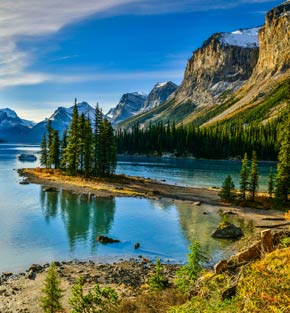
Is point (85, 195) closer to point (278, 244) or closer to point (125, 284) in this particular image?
point (125, 284)

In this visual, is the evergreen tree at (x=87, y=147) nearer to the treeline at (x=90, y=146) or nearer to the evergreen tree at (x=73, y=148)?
the treeline at (x=90, y=146)

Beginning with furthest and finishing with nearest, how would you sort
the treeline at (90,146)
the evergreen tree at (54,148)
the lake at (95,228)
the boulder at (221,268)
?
1. the evergreen tree at (54,148)
2. the treeline at (90,146)
3. the lake at (95,228)
4. the boulder at (221,268)

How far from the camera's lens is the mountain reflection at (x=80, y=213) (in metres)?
40.2

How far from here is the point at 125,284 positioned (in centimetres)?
2542

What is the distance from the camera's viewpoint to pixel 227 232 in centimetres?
3950

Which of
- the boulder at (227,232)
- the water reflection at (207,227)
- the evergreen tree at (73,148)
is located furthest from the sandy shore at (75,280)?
the evergreen tree at (73,148)

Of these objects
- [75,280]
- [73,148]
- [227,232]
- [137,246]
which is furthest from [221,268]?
[73,148]

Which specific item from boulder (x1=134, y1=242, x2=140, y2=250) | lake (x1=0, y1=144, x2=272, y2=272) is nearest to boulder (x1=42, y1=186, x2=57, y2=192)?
lake (x1=0, y1=144, x2=272, y2=272)

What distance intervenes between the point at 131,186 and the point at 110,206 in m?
20.2

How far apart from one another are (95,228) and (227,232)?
16.0m

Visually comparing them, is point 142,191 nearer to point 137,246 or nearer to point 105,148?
point 105,148

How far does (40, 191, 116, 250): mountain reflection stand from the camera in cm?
4019

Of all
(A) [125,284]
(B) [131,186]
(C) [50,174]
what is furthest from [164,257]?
(C) [50,174]

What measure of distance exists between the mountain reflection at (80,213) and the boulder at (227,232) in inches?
506
